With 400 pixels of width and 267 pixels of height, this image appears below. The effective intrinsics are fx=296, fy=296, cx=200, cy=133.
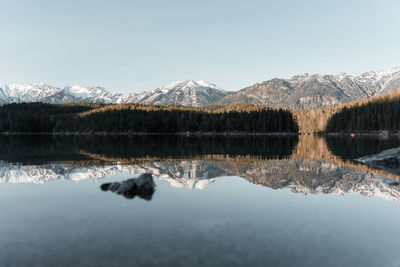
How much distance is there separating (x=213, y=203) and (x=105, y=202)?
23.8ft

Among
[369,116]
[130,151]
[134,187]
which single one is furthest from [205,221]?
[369,116]

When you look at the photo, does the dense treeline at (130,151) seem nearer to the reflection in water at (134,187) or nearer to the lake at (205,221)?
the lake at (205,221)

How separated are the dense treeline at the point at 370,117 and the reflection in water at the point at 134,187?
557ft

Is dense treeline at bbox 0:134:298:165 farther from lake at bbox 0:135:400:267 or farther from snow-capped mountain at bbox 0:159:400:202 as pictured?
lake at bbox 0:135:400:267

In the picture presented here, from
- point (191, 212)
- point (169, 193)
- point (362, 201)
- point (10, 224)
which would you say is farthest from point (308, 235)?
point (10, 224)

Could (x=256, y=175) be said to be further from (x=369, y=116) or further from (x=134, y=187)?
(x=369, y=116)

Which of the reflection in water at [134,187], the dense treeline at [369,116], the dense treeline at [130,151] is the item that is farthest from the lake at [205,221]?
the dense treeline at [369,116]

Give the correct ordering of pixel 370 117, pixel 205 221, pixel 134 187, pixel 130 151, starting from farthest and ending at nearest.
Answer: pixel 370 117, pixel 130 151, pixel 134 187, pixel 205 221

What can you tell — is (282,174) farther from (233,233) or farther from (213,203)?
(233,233)

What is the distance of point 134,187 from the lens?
76.0 feet

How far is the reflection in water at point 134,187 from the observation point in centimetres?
2225

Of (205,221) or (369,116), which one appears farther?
(369,116)

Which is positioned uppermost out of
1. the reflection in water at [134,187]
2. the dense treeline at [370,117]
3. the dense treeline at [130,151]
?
the dense treeline at [370,117]

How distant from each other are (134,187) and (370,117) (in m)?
183
